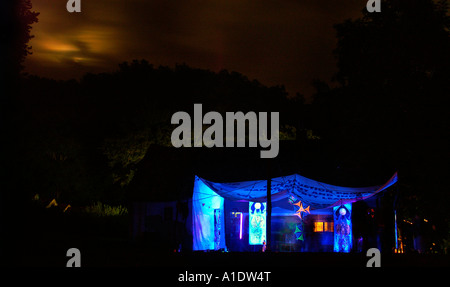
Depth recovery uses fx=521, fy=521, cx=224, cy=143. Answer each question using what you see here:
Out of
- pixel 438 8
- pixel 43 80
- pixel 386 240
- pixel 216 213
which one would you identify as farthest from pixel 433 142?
pixel 43 80

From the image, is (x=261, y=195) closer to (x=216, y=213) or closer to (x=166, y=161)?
(x=216, y=213)

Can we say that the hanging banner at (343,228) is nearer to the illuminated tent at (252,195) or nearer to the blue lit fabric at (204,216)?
the illuminated tent at (252,195)

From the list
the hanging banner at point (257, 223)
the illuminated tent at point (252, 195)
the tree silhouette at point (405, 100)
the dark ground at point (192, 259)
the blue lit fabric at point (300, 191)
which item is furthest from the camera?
the hanging banner at point (257, 223)

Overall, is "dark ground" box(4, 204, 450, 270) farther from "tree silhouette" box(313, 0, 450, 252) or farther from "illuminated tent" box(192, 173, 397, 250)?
"illuminated tent" box(192, 173, 397, 250)

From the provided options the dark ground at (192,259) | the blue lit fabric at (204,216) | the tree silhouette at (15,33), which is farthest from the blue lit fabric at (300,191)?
the tree silhouette at (15,33)

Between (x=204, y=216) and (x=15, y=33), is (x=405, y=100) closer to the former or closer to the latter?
(x=204, y=216)

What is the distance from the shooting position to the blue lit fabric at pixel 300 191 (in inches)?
634

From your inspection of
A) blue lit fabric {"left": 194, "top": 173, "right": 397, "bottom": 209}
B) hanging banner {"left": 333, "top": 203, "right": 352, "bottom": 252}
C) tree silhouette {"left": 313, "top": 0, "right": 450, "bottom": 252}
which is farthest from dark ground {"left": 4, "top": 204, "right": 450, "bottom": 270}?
hanging banner {"left": 333, "top": 203, "right": 352, "bottom": 252}

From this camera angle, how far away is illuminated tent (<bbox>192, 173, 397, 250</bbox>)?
1622 centimetres

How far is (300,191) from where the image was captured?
1725 cm

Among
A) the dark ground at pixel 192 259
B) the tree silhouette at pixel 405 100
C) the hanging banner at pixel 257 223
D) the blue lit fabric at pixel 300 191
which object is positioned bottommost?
the dark ground at pixel 192 259

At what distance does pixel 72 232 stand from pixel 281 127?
513 inches

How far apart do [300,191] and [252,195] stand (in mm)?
1644

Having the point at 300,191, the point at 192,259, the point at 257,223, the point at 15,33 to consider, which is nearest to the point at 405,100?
the point at 300,191
